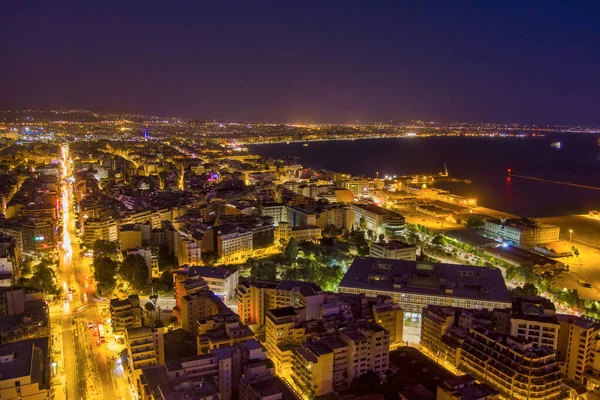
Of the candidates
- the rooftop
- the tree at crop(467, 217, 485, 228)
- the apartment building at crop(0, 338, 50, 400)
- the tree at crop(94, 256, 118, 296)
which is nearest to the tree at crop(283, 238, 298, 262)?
the rooftop

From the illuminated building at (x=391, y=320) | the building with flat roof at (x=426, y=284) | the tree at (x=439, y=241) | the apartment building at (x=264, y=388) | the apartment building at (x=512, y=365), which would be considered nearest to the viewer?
the apartment building at (x=264, y=388)

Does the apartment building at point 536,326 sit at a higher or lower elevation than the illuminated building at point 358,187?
lower

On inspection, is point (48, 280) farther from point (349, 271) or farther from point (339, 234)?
point (339, 234)

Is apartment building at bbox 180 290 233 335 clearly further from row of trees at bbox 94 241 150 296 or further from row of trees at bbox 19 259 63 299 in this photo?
row of trees at bbox 19 259 63 299

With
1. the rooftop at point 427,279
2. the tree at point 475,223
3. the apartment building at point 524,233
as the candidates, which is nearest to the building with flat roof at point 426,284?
the rooftop at point 427,279

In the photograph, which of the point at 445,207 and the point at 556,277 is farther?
the point at 445,207

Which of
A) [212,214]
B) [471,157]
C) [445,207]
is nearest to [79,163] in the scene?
[212,214]

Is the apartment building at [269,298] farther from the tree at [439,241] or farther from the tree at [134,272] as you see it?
the tree at [439,241]
